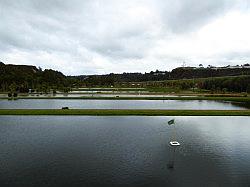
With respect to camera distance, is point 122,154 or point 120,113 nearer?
point 122,154

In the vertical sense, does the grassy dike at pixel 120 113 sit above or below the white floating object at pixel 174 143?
above

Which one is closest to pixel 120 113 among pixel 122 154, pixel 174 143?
pixel 174 143

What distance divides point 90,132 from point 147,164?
523 inches

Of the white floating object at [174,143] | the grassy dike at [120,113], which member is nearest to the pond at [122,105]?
the grassy dike at [120,113]

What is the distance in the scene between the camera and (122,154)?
26.1 m

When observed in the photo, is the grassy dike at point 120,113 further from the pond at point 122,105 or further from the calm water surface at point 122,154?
the pond at point 122,105

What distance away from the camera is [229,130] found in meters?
37.9

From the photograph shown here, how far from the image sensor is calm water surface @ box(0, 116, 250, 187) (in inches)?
810

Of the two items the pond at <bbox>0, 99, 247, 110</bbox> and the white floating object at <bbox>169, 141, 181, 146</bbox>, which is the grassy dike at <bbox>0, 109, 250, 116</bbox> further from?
the white floating object at <bbox>169, 141, 181, 146</bbox>

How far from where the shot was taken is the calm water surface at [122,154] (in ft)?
67.5

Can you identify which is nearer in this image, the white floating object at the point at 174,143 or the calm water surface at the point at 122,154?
the calm water surface at the point at 122,154

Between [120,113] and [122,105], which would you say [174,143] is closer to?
[120,113]

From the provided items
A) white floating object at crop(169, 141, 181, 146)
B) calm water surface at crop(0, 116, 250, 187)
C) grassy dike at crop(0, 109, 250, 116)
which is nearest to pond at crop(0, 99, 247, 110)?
grassy dike at crop(0, 109, 250, 116)

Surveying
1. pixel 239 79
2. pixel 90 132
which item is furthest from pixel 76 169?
pixel 239 79
